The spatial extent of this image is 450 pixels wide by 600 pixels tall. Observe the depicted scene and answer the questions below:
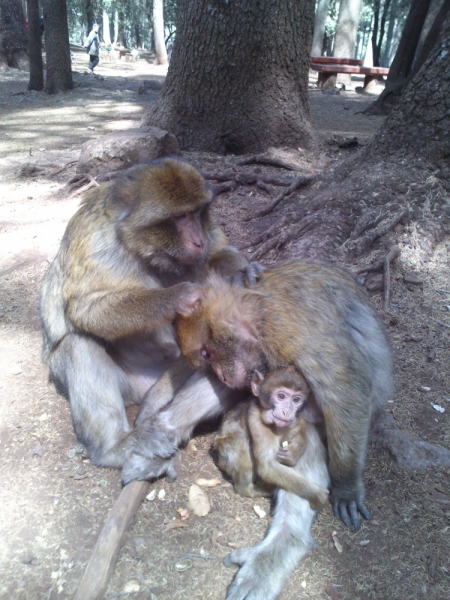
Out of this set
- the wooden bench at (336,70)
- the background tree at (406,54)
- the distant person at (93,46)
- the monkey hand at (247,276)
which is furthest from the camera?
the distant person at (93,46)

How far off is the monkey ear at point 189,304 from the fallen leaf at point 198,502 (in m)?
0.97

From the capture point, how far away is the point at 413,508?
2.59 metres

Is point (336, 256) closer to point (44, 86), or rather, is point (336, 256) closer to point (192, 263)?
point (192, 263)

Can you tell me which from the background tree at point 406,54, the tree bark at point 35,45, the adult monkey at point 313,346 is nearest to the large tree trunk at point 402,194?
the adult monkey at point 313,346

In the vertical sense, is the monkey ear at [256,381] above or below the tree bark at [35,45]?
below

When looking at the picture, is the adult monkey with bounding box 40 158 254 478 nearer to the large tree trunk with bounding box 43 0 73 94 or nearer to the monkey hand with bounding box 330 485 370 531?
the monkey hand with bounding box 330 485 370 531

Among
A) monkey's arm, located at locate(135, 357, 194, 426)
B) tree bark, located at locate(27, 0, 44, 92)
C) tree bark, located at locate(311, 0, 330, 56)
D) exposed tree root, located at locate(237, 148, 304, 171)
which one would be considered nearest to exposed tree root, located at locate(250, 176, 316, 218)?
exposed tree root, located at locate(237, 148, 304, 171)

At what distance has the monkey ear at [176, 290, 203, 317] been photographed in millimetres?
2750

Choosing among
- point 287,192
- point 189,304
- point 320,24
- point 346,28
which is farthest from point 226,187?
point 320,24

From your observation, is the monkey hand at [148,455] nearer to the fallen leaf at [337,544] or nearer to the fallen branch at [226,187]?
the fallen leaf at [337,544]

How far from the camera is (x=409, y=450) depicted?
9.37 feet

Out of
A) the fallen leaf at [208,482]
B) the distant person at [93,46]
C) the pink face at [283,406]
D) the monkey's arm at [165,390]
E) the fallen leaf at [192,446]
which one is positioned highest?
the distant person at [93,46]

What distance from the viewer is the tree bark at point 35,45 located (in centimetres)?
1309

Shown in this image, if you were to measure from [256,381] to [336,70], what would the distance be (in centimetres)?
1907
